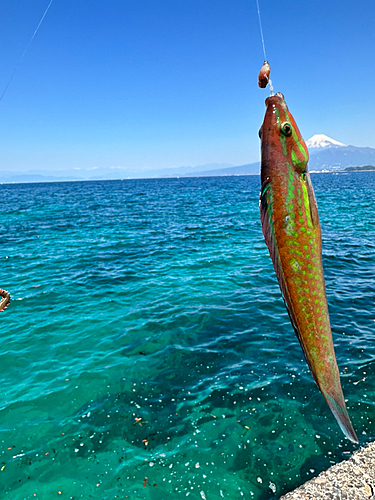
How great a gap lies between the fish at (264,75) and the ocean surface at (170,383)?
16.0 ft

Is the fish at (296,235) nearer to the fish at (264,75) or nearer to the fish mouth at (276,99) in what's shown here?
the fish mouth at (276,99)

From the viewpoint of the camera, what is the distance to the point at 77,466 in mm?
5141

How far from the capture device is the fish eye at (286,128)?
232 cm

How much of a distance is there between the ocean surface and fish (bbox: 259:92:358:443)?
10.5ft

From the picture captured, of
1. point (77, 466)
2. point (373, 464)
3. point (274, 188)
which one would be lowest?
point (77, 466)

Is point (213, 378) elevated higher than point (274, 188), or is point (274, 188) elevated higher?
point (274, 188)

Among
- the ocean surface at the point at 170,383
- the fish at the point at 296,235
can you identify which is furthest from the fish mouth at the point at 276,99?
the ocean surface at the point at 170,383

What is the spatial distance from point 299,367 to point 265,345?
3.56 feet

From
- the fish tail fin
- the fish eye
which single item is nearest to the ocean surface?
the fish tail fin

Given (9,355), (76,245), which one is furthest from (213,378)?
(76,245)

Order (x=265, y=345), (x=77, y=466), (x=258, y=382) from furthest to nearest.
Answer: (x=265, y=345), (x=258, y=382), (x=77, y=466)

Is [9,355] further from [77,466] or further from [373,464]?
[373,464]

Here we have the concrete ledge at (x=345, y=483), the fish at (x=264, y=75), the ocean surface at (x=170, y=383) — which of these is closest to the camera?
the fish at (x=264, y=75)

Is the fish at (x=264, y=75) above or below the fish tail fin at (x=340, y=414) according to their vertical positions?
above
